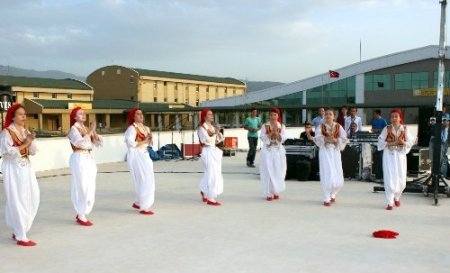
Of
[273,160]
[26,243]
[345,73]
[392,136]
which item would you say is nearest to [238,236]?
[26,243]

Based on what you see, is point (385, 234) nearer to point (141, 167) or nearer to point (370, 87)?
point (141, 167)

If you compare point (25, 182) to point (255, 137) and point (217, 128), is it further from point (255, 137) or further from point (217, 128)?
point (255, 137)

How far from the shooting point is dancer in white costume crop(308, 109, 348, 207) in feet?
29.1

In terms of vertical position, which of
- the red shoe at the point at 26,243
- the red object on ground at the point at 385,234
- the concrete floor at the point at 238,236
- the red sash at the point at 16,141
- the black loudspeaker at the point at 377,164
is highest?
the red sash at the point at 16,141

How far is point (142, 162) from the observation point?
821 centimetres

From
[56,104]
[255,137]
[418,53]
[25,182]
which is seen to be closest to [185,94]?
[56,104]

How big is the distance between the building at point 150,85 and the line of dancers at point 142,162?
48760 mm

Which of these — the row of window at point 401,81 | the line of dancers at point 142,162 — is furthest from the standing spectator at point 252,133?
the row of window at point 401,81

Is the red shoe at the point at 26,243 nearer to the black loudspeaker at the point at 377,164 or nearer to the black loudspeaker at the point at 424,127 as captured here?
the black loudspeaker at the point at 377,164

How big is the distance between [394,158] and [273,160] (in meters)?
2.18

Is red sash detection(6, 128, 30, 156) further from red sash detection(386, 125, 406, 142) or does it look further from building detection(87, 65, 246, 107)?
building detection(87, 65, 246, 107)

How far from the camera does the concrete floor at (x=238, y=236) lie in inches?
209

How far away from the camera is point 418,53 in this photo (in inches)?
1446

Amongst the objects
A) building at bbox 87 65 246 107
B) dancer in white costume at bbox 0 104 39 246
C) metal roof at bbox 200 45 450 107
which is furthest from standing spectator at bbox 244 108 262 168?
building at bbox 87 65 246 107
